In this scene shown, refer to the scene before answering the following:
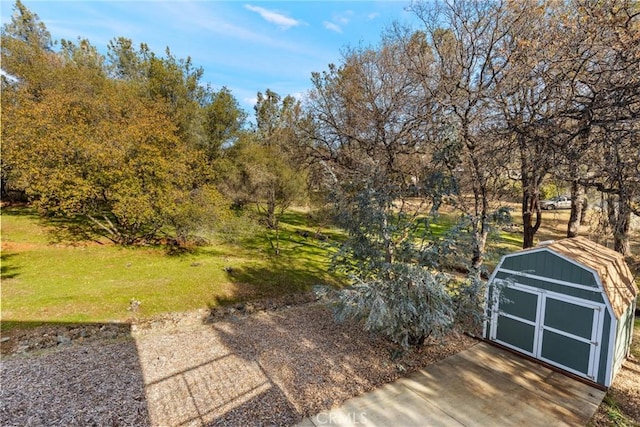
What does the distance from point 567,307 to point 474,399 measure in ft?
7.32

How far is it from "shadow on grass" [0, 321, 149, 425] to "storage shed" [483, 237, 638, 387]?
5.70 metres

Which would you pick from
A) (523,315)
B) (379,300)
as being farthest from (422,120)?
(379,300)

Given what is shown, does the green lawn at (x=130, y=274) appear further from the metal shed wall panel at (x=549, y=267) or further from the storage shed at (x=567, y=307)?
the storage shed at (x=567, y=307)

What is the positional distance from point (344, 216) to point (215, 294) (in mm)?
4863

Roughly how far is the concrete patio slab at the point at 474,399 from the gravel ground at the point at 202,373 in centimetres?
24

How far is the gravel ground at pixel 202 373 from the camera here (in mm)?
3850

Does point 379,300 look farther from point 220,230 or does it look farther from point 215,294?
point 220,230

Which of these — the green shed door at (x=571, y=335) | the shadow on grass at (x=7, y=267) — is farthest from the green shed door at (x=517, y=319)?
the shadow on grass at (x=7, y=267)

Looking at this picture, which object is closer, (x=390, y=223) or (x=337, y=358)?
(x=337, y=358)

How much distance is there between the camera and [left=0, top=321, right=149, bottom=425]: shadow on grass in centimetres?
376

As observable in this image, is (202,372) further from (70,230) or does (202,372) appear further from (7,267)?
(70,230)

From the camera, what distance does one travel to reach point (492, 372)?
4961mm
